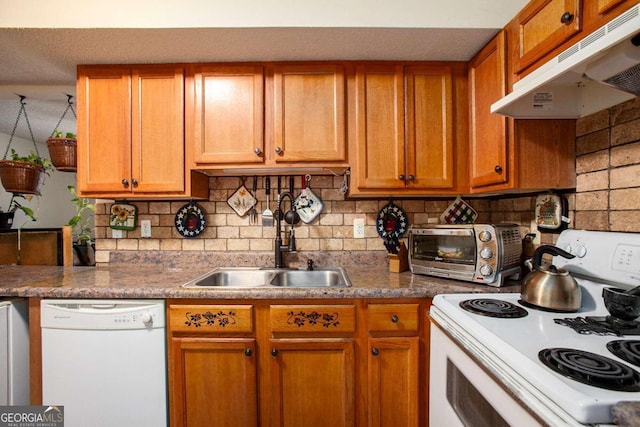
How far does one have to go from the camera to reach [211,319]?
1359 millimetres

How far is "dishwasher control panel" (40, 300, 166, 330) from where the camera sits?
1347mm

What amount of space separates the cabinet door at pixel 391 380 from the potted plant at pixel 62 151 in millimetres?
2299

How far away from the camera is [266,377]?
1364 mm

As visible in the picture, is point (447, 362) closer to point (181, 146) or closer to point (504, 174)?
point (504, 174)

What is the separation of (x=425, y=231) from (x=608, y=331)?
83 centimetres

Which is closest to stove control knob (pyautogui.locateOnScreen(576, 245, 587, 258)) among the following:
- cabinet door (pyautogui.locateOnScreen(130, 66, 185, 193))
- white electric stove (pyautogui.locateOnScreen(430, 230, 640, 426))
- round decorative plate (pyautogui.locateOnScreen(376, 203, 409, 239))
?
white electric stove (pyautogui.locateOnScreen(430, 230, 640, 426))

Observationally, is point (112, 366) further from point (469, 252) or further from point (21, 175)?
point (469, 252)

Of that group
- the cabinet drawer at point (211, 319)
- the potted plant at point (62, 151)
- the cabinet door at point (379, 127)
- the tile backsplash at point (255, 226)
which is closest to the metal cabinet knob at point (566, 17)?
the cabinet door at point (379, 127)

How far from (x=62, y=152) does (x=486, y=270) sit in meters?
2.72

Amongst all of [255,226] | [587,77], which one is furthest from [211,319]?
[587,77]

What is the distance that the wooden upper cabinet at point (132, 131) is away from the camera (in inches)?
66.0

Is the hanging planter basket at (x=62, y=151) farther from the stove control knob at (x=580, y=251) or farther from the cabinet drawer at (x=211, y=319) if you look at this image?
the stove control knob at (x=580, y=251)

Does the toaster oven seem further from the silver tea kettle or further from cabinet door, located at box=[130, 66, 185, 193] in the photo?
cabinet door, located at box=[130, 66, 185, 193]

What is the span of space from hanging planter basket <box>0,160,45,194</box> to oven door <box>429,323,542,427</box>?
2665 millimetres
